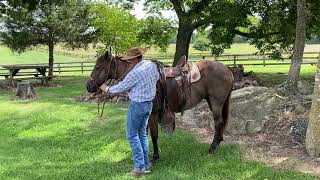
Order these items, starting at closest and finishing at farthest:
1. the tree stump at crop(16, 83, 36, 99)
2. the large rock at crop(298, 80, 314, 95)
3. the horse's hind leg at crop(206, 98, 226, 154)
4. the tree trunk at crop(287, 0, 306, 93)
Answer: the horse's hind leg at crop(206, 98, 226, 154), the tree trunk at crop(287, 0, 306, 93), the large rock at crop(298, 80, 314, 95), the tree stump at crop(16, 83, 36, 99)

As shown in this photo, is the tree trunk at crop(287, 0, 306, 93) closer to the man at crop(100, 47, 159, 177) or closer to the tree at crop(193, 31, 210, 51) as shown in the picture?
the man at crop(100, 47, 159, 177)

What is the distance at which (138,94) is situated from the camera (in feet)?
21.7

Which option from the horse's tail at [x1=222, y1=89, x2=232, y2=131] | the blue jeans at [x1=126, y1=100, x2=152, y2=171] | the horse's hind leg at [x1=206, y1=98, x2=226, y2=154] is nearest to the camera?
the blue jeans at [x1=126, y1=100, x2=152, y2=171]

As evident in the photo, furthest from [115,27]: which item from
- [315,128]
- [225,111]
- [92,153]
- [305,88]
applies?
[315,128]

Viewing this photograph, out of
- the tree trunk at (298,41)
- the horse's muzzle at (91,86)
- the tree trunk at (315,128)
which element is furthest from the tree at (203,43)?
the horse's muzzle at (91,86)

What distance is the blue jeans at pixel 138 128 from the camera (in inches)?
263

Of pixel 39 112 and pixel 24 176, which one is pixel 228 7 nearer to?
pixel 39 112

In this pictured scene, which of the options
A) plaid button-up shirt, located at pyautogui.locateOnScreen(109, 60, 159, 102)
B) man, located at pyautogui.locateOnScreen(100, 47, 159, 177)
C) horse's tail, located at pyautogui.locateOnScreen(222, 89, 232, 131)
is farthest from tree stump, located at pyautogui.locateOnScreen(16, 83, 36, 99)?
plaid button-up shirt, located at pyautogui.locateOnScreen(109, 60, 159, 102)

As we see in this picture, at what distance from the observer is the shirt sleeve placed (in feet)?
21.5

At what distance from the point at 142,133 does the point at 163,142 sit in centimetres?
214

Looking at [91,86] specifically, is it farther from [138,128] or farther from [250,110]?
[250,110]

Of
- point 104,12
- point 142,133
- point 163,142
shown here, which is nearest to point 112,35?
point 104,12

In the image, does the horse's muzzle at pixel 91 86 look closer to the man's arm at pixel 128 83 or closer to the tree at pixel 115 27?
the man's arm at pixel 128 83

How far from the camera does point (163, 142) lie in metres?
9.10
